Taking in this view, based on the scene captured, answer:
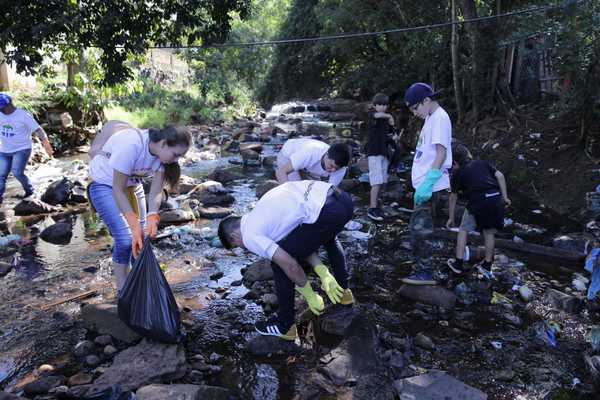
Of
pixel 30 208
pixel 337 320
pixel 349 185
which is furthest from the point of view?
pixel 349 185

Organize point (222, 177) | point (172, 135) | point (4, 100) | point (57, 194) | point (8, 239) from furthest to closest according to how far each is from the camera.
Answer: point (222, 177), point (57, 194), point (4, 100), point (8, 239), point (172, 135)

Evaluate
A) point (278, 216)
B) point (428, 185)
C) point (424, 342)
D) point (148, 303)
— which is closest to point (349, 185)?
point (428, 185)

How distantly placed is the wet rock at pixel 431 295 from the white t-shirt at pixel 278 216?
147 centimetres

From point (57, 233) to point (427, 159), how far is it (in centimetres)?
440

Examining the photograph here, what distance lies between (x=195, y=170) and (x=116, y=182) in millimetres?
6975

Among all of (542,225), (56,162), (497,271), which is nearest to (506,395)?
(497,271)

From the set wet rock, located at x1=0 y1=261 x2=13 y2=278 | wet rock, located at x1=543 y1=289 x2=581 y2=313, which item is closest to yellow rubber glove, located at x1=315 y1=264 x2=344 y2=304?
wet rock, located at x1=543 y1=289 x2=581 y2=313

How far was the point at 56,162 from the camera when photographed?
32.0 feet

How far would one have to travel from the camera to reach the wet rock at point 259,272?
14.3 feet

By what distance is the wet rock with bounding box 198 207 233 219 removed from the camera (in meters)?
6.57

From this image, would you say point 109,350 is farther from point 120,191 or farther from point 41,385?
point 120,191

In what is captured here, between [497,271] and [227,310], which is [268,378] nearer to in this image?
[227,310]

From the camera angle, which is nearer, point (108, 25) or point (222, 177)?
Result: point (108, 25)

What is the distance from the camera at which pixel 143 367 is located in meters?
2.87
